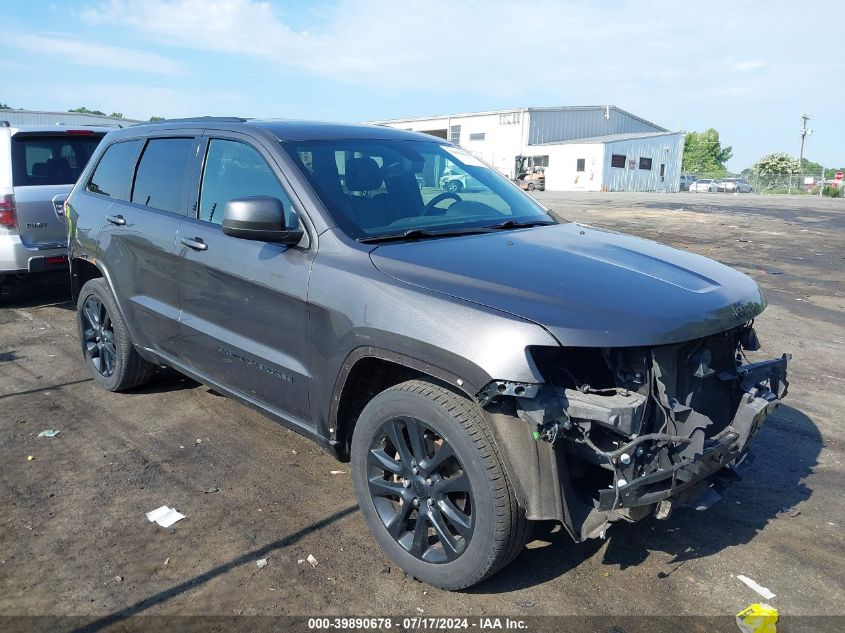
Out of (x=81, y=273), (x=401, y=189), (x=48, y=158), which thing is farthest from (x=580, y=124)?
(x=401, y=189)

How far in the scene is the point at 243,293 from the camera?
12.2 ft

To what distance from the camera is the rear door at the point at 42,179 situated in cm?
762

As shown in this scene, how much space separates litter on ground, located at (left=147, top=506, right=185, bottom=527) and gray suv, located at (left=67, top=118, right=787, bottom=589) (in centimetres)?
69

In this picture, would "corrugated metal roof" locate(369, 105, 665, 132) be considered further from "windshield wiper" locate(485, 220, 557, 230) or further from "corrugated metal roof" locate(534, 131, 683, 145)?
"windshield wiper" locate(485, 220, 557, 230)

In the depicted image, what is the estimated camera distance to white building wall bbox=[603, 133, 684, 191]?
153 feet

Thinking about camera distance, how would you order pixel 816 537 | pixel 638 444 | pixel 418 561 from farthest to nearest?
1. pixel 816 537
2. pixel 418 561
3. pixel 638 444

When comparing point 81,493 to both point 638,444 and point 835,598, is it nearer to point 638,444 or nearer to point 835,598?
point 638,444

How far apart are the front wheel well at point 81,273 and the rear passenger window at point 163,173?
3.20 feet

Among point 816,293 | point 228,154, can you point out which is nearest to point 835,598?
point 228,154

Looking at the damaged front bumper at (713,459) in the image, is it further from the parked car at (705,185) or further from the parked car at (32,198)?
the parked car at (705,185)

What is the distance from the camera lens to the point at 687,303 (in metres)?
2.87

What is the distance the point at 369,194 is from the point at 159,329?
1761mm

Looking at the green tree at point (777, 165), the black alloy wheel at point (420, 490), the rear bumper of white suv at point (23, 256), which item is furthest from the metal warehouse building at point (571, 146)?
the black alloy wheel at point (420, 490)

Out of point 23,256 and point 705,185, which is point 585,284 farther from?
point 705,185
